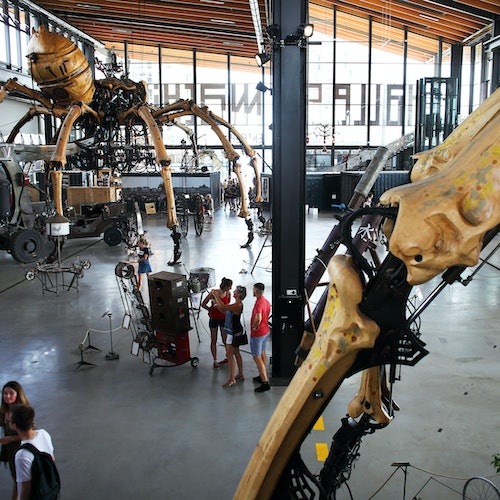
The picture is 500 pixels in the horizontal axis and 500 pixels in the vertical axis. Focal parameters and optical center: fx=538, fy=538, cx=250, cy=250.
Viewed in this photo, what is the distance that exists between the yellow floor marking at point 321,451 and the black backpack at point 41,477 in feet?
8.94

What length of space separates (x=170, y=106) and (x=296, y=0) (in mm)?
8664

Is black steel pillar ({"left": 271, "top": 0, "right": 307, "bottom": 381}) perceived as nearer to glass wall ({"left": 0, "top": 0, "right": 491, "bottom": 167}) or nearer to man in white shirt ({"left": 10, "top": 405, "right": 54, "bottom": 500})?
man in white shirt ({"left": 10, "top": 405, "right": 54, "bottom": 500})

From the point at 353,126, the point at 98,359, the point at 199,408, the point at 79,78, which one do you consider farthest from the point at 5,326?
the point at 353,126

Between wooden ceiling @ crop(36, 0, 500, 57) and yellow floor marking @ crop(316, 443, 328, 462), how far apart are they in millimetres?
22547

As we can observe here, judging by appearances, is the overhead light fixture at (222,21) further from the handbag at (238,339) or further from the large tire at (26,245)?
the handbag at (238,339)

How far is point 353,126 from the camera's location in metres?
33.7

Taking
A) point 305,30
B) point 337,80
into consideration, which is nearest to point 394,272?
point 305,30

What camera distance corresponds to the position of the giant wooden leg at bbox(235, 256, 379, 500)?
71.9 inches

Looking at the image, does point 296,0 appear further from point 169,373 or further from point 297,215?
point 169,373

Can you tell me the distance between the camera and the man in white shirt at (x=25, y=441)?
3.88 metres

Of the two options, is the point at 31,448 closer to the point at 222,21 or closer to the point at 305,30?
the point at 305,30

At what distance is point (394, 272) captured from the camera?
182 centimetres

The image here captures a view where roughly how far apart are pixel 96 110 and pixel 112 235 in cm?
521

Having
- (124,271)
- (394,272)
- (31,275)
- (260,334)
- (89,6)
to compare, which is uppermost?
(89,6)
